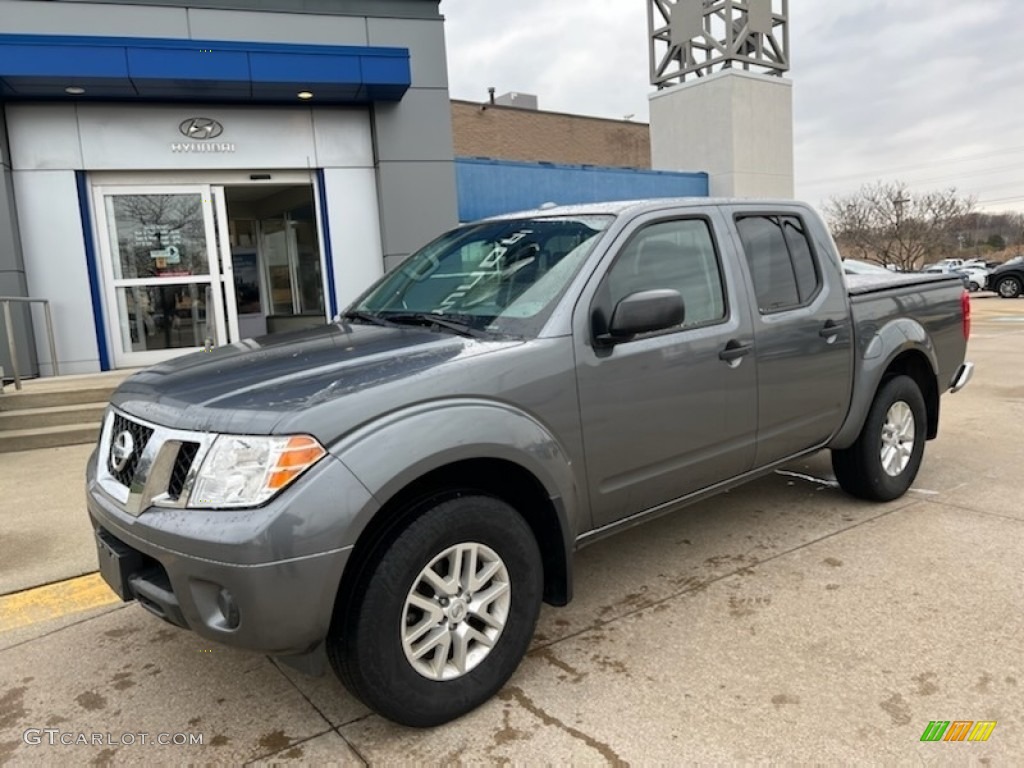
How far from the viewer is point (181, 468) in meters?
2.49

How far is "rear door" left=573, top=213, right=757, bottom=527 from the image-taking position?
123 inches

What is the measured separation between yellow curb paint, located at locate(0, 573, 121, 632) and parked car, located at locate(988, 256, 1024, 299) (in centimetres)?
2923

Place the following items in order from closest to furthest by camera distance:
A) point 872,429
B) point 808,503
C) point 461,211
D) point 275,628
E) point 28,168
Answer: point 275,628
point 872,429
point 808,503
point 28,168
point 461,211

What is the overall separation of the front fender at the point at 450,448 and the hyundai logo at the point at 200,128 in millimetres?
8863

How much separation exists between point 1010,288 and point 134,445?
30126 millimetres

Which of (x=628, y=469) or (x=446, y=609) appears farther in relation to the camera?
(x=628, y=469)

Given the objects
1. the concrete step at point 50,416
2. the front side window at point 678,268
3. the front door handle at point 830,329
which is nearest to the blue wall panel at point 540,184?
the concrete step at point 50,416

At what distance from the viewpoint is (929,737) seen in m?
2.52

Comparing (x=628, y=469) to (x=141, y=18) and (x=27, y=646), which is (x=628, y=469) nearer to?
(x=27, y=646)

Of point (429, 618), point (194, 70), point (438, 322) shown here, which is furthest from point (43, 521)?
point (194, 70)

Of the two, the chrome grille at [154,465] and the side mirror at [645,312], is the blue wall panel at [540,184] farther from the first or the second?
the chrome grille at [154,465]

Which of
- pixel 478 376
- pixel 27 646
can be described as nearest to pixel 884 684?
pixel 478 376

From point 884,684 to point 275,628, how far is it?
218 cm

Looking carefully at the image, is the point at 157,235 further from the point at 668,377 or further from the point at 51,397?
the point at 668,377
